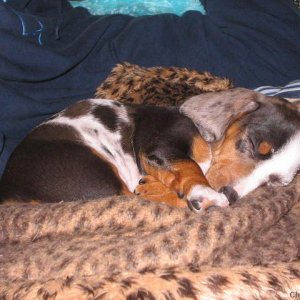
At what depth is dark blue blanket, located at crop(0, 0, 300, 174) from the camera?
3211 mm

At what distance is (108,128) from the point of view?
2842mm

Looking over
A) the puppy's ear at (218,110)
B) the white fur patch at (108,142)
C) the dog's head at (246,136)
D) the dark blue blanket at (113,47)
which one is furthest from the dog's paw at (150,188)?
the dark blue blanket at (113,47)

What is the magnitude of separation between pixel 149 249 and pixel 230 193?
0.69 meters

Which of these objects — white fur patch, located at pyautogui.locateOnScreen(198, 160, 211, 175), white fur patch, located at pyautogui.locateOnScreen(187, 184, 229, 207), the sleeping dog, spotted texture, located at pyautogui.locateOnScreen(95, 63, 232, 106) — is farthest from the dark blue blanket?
white fur patch, located at pyautogui.locateOnScreen(187, 184, 229, 207)

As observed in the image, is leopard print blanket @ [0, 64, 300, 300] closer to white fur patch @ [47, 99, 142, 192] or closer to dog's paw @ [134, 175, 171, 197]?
dog's paw @ [134, 175, 171, 197]

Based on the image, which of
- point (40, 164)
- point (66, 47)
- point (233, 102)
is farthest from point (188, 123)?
point (66, 47)

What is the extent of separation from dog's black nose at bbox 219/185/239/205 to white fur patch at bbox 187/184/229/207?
0.13 feet

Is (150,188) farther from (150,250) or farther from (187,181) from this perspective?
(150,250)

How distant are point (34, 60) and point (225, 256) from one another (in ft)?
6.90

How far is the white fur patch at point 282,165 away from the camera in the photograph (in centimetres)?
244

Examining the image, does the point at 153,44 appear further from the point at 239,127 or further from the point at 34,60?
the point at 239,127

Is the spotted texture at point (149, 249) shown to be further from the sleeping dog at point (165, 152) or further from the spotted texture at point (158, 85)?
the spotted texture at point (158, 85)

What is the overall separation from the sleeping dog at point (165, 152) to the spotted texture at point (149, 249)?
0.22 meters

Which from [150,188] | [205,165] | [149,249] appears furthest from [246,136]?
[149,249]
